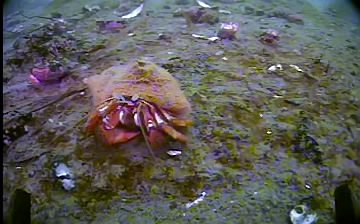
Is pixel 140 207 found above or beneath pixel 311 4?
beneath

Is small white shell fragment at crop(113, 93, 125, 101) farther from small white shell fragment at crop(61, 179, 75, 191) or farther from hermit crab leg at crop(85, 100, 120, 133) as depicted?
small white shell fragment at crop(61, 179, 75, 191)

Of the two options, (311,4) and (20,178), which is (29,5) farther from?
(311,4)

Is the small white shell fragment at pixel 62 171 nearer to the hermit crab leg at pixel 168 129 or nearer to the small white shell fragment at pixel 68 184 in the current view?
the small white shell fragment at pixel 68 184

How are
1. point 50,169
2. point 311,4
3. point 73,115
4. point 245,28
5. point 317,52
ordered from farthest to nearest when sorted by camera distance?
point 311,4, point 245,28, point 317,52, point 73,115, point 50,169

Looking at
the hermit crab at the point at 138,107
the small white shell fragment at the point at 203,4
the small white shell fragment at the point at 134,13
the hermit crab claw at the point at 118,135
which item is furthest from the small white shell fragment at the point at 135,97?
the small white shell fragment at the point at 203,4

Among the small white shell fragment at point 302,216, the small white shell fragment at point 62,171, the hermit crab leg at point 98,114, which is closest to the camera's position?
the small white shell fragment at point 302,216

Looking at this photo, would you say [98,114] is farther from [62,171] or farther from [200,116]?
[200,116]

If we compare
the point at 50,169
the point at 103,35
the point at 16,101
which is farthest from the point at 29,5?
the point at 50,169

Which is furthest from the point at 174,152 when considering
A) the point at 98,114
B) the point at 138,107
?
the point at 98,114
